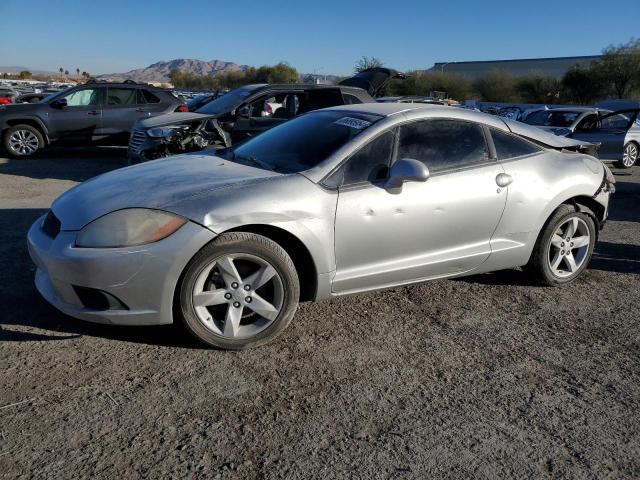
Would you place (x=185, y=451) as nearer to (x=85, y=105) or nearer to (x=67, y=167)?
(x=67, y=167)

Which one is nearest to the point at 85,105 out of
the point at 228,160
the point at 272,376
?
the point at 228,160

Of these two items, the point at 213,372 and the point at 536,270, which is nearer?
the point at 213,372

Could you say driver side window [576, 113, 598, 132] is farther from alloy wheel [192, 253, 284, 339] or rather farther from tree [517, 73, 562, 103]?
tree [517, 73, 562, 103]

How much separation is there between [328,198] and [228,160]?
3.65ft

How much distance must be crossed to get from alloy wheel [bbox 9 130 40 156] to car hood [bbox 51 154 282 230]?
8.75m

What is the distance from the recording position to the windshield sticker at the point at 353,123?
13.0ft

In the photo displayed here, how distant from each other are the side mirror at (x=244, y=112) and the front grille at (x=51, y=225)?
522 cm

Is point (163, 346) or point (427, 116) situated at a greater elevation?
point (427, 116)

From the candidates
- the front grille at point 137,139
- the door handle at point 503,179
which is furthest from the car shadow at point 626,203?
the front grille at point 137,139

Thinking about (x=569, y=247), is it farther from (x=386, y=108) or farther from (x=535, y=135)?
(x=386, y=108)

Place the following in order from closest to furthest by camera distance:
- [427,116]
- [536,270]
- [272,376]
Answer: [272,376]
[427,116]
[536,270]

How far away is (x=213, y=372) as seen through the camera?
10.2ft

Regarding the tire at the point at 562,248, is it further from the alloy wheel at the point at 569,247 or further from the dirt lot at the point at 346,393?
the dirt lot at the point at 346,393

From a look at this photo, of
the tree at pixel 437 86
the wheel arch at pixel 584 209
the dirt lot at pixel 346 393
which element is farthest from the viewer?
the tree at pixel 437 86
